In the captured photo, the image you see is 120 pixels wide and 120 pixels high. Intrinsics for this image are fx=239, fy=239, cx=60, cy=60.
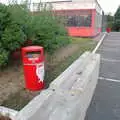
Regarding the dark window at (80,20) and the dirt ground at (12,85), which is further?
the dark window at (80,20)

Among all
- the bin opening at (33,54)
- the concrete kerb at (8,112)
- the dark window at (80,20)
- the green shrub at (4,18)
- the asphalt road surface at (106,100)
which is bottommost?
the asphalt road surface at (106,100)

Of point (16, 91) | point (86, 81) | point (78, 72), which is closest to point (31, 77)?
point (16, 91)

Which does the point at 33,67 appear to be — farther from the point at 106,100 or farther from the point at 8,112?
the point at 106,100

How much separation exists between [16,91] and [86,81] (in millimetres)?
1830

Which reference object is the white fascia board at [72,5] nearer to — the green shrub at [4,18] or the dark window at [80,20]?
the dark window at [80,20]

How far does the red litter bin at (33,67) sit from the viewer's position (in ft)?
17.9

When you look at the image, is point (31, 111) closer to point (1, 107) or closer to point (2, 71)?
point (1, 107)

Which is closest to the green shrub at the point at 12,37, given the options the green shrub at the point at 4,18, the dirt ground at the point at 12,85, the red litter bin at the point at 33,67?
the green shrub at the point at 4,18

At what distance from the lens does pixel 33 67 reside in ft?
17.9

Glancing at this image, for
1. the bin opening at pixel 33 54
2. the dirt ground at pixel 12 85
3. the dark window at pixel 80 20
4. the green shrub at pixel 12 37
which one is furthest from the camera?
the dark window at pixel 80 20

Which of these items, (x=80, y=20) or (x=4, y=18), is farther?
(x=80, y=20)

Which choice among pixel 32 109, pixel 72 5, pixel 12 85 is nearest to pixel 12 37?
pixel 12 85

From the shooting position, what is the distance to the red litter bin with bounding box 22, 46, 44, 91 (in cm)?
546

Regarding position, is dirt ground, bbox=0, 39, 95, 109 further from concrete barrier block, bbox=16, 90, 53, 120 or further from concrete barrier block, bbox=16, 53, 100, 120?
concrete barrier block, bbox=16, 90, 53, 120
